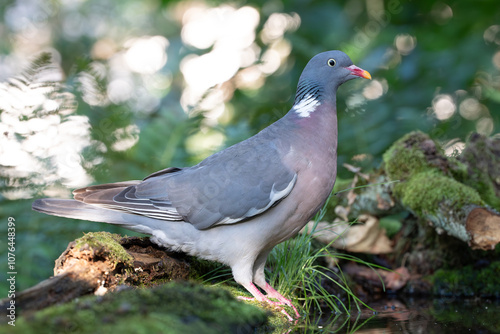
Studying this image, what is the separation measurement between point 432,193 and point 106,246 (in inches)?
92.3

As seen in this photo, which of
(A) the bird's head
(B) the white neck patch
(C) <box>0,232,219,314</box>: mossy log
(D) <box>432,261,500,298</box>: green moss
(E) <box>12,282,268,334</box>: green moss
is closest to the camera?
(E) <box>12,282,268,334</box>: green moss

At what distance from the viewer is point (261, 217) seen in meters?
3.01

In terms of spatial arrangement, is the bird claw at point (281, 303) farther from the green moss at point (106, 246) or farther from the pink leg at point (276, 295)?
the green moss at point (106, 246)

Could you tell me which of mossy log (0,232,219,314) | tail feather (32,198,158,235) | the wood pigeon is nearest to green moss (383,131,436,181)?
the wood pigeon

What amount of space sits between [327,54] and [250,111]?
10.6 feet

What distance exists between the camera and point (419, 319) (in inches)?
112

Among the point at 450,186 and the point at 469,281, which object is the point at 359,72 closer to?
the point at 450,186

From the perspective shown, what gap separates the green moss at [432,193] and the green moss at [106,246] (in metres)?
2.17

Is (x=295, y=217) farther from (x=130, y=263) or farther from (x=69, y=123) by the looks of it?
(x=69, y=123)

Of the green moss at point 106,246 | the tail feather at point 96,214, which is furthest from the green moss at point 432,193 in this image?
the green moss at point 106,246

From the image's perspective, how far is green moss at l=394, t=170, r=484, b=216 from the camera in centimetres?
337

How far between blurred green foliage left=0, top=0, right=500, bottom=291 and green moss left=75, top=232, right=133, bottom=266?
1963mm

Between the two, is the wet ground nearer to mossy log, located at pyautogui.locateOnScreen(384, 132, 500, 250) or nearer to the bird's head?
mossy log, located at pyautogui.locateOnScreen(384, 132, 500, 250)

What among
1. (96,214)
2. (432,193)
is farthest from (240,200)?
(432,193)
